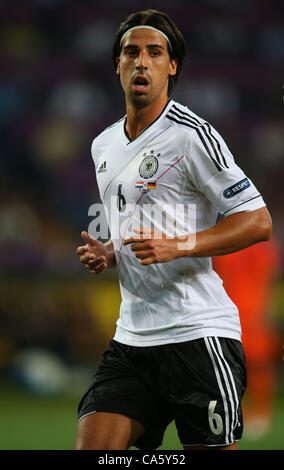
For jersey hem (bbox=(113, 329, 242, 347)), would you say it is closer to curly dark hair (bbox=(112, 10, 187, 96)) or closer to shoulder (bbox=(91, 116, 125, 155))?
shoulder (bbox=(91, 116, 125, 155))

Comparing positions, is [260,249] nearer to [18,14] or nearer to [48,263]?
[48,263]

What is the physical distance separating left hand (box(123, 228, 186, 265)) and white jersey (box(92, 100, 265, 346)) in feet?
0.92

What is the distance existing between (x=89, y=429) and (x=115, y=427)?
10 cm

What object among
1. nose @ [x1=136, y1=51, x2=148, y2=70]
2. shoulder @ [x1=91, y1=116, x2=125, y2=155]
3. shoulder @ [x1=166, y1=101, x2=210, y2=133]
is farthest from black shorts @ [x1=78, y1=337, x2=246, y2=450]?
nose @ [x1=136, y1=51, x2=148, y2=70]

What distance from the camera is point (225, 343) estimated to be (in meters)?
2.91

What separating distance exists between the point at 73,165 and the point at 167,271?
44.0ft

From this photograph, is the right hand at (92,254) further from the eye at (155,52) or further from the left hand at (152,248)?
the eye at (155,52)

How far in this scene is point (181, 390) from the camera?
2.88 metres

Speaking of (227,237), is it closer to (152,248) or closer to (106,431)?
(152,248)

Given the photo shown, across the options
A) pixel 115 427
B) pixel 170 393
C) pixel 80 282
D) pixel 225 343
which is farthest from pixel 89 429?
pixel 80 282

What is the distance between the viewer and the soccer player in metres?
2.81

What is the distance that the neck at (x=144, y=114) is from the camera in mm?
3146

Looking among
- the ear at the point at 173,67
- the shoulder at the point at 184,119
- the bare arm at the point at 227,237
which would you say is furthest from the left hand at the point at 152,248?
the ear at the point at 173,67

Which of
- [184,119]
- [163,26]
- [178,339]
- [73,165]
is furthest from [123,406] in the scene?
[73,165]
